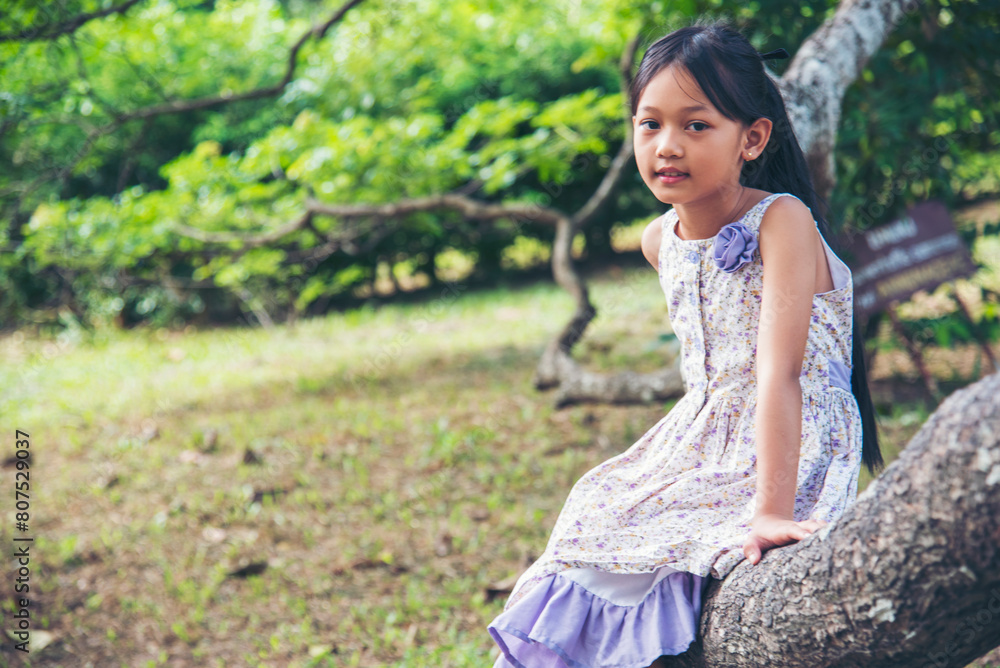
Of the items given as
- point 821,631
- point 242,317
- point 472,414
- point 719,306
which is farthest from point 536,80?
point 821,631

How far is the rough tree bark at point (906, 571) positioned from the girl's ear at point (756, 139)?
0.56m

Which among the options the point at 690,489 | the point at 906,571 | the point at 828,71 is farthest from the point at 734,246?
the point at 828,71

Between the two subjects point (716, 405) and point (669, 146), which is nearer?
point (669, 146)

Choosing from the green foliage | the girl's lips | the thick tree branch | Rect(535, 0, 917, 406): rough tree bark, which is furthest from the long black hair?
the green foliage

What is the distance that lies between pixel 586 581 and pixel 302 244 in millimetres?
5423

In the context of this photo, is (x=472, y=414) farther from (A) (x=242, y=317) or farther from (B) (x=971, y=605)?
(A) (x=242, y=317)

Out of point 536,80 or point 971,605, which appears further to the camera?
point 536,80

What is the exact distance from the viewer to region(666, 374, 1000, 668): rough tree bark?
32.5 inches

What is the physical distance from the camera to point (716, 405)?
53.4 inches

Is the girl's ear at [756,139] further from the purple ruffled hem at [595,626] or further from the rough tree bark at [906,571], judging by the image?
the purple ruffled hem at [595,626]

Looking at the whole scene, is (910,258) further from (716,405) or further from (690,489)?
(690,489)

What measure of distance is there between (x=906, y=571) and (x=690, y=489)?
42 centimetres

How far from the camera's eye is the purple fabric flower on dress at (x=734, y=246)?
1.27 metres

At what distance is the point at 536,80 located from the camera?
7.90 metres
